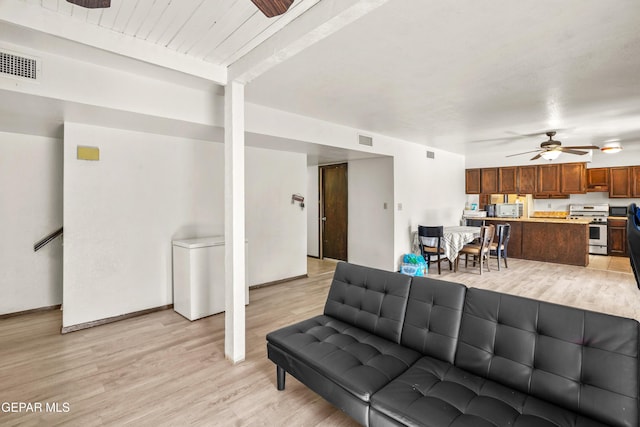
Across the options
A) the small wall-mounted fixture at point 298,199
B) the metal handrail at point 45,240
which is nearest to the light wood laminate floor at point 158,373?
the metal handrail at point 45,240

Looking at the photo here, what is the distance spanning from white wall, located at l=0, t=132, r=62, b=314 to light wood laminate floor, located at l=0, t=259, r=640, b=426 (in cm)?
30

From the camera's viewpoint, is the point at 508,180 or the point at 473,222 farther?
the point at 473,222

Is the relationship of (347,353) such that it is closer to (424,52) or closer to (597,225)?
(424,52)

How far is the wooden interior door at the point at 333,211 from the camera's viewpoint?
682cm

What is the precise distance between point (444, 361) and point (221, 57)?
108 inches

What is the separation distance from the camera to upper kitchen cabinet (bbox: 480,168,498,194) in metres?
7.72

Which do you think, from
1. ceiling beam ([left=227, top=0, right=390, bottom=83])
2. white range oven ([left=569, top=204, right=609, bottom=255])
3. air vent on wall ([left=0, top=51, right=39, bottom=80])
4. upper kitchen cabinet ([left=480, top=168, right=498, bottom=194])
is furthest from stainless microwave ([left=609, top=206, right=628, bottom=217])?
air vent on wall ([left=0, top=51, right=39, bottom=80])

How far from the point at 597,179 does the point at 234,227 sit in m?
8.57

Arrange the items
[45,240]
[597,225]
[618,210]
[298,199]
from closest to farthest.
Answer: [45,240], [298,199], [618,210], [597,225]

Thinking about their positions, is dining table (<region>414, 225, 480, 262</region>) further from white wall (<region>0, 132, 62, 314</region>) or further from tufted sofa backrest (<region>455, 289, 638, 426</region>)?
white wall (<region>0, 132, 62, 314</region>)

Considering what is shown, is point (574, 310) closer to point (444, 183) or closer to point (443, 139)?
point (443, 139)

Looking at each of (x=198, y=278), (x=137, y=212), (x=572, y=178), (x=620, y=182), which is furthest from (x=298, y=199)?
(x=620, y=182)

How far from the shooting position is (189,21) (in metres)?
2.12

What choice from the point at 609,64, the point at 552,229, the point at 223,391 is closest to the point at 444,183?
A: the point at 552,229
